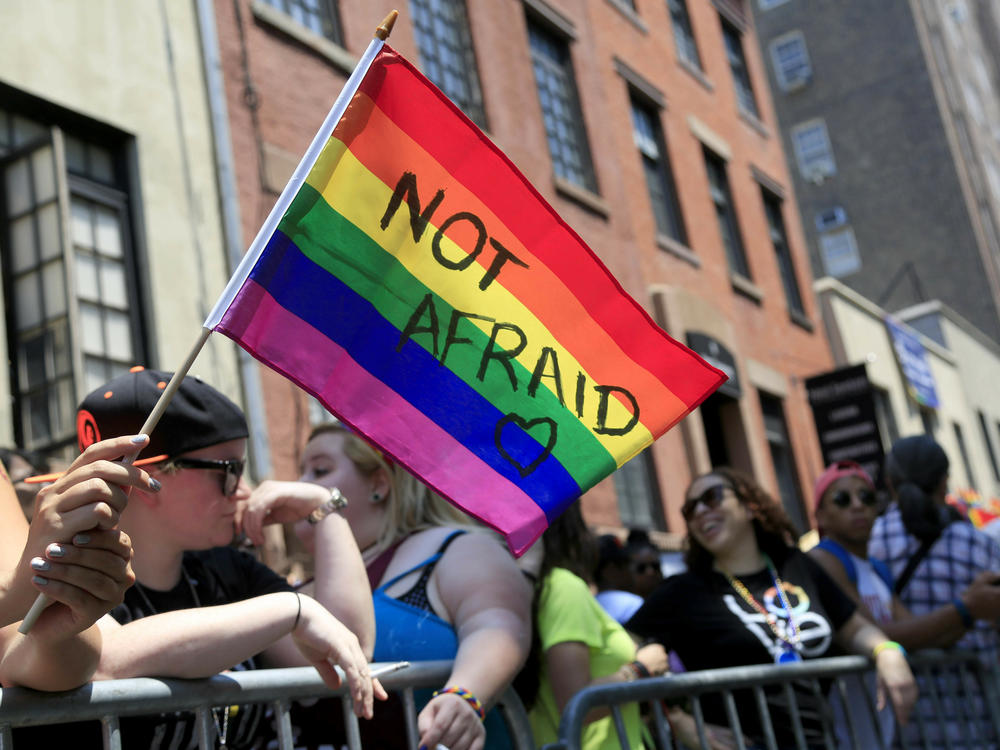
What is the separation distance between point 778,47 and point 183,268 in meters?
31.4

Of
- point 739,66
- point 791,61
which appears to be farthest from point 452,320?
point 791,61

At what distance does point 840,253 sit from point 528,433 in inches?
1303

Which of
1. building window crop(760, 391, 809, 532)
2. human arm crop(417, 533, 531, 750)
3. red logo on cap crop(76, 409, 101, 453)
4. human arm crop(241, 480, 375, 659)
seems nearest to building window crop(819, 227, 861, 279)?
building window crop(760, 391, 809, 532)

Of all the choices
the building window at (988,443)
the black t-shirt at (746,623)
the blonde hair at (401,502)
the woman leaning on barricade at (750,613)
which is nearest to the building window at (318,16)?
the woman leaning on barricade at (750,613)

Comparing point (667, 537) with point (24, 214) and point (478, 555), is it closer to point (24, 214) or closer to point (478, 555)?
point (24, 214)

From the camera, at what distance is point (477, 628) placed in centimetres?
289

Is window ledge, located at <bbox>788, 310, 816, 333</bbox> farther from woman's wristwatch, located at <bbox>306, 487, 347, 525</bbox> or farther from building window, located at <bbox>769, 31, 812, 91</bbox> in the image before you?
building window, located at <bbox>769, 31, 812, 91</bbox>

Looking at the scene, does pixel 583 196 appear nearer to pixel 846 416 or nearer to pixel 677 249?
pixel 677 249

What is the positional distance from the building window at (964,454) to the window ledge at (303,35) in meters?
19.7

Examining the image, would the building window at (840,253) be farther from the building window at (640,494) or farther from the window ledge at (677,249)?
the building window at (640,494)

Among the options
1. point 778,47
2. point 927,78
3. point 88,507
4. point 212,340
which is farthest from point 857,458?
point 778,47

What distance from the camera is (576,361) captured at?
2869mm

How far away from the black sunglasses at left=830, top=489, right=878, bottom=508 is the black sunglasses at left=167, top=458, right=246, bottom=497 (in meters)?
3.56

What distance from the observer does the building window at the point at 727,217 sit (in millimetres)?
17500
